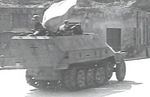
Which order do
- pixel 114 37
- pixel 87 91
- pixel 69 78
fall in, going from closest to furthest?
1. pixel 69 78
2. pixel 87 91
3. pixel 114 37

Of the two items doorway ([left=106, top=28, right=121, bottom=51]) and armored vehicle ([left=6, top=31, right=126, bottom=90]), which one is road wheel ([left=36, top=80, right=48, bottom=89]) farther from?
doorway ([left=106, top=28, right=121, bottom=51])

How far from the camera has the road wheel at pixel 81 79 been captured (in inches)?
508

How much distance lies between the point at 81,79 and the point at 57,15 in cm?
228

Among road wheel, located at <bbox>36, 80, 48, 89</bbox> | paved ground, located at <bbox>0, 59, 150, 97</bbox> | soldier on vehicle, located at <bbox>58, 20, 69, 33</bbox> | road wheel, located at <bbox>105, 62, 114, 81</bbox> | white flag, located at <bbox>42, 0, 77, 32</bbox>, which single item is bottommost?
paved ground, located at <bbox>0, 59, 150, 97</bbox>

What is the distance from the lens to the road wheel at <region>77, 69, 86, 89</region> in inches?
508

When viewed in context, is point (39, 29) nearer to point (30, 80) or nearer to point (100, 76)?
point (30, 80)

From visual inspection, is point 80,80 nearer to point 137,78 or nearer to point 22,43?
point 22,43

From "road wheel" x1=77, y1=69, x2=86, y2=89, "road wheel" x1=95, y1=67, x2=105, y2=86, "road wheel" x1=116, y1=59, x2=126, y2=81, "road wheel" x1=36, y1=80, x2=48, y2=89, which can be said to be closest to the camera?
"road wheel" x1=77, y1=69, x2=86, y2=89

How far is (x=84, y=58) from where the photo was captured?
1303 centimetres

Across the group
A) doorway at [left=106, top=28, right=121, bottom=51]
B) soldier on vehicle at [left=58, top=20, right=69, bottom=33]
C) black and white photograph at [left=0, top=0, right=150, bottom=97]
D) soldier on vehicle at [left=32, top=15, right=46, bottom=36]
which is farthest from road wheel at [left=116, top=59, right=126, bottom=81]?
doorway at [left=106, top=28, right=121, bottom=51]

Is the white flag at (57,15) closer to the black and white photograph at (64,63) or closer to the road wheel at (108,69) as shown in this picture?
the black and white photograph at (64,63)

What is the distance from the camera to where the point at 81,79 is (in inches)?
513

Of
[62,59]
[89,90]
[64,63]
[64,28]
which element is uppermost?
[64,28]

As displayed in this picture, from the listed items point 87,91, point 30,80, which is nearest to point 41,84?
point 30,80
